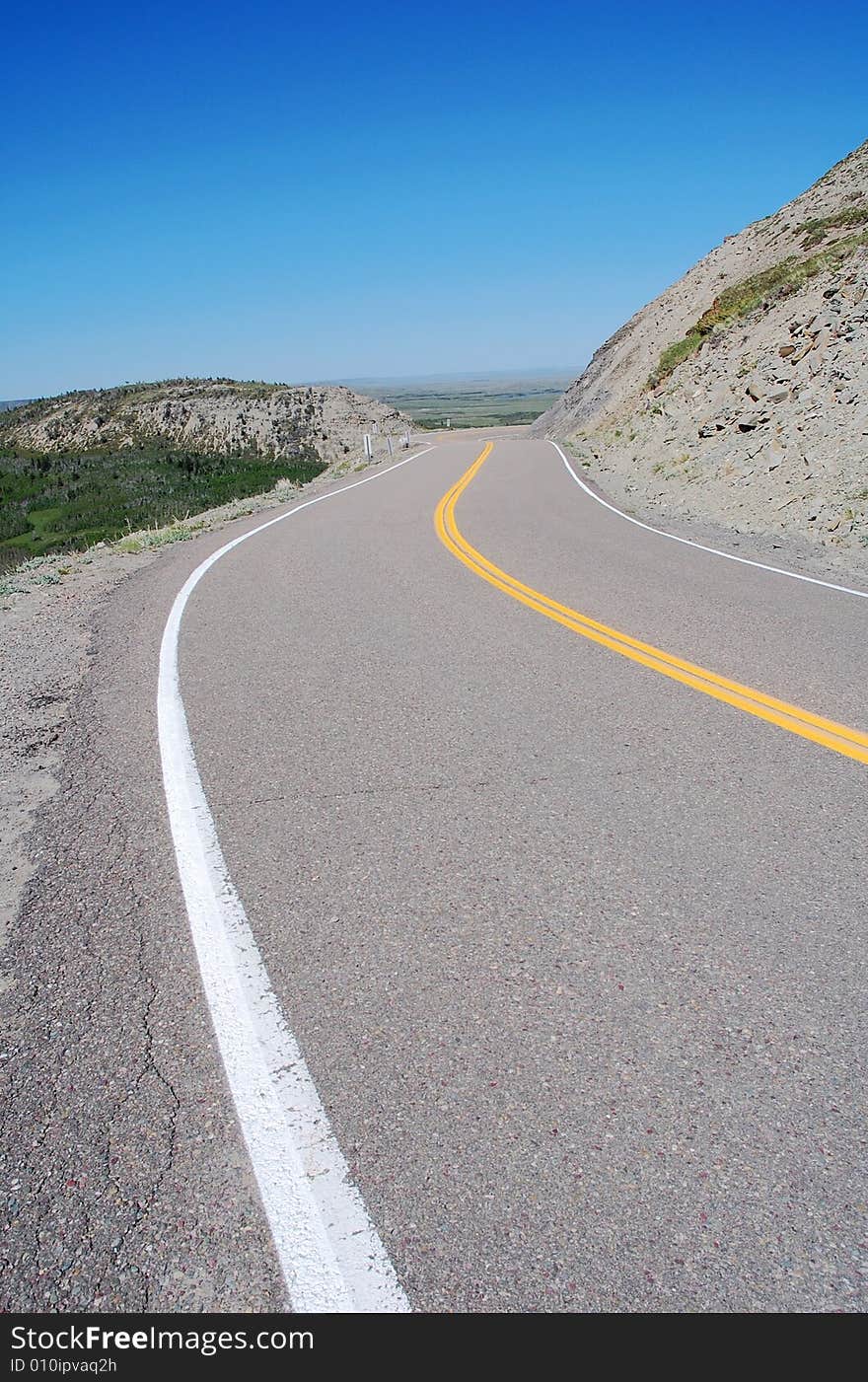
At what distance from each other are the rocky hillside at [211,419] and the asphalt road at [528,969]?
6506cm

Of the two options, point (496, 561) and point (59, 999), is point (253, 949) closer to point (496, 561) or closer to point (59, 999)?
point (59, 999)

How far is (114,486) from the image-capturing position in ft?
226

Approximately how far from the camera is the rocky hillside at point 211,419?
247ft

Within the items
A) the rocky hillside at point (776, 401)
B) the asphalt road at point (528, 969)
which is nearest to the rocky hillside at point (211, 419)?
the rocky hillside at point (776, 401)

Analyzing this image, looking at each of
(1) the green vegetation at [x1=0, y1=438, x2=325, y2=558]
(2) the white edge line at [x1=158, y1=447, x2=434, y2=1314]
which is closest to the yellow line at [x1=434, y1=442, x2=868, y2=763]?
(2) the white edge line at [x1=158, y1=447, x2=434, y2=1314]

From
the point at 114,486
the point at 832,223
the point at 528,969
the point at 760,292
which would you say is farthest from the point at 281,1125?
the point at 114,486

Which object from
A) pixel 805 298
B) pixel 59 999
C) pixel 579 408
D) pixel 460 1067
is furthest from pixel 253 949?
pixel 579 408

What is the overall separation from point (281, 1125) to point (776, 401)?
806 inches

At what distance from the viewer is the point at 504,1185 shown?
239cm

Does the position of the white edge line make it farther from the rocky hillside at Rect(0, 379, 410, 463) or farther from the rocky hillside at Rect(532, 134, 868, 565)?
the rocky hillside at Rect(0, 379, 410, 463)

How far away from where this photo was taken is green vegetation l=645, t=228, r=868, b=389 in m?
25.0

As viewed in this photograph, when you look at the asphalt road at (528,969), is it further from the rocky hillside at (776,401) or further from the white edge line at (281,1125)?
the rocky hillside at (776,401)

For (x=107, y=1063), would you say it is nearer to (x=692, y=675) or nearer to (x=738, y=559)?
(x=692, y=675)
